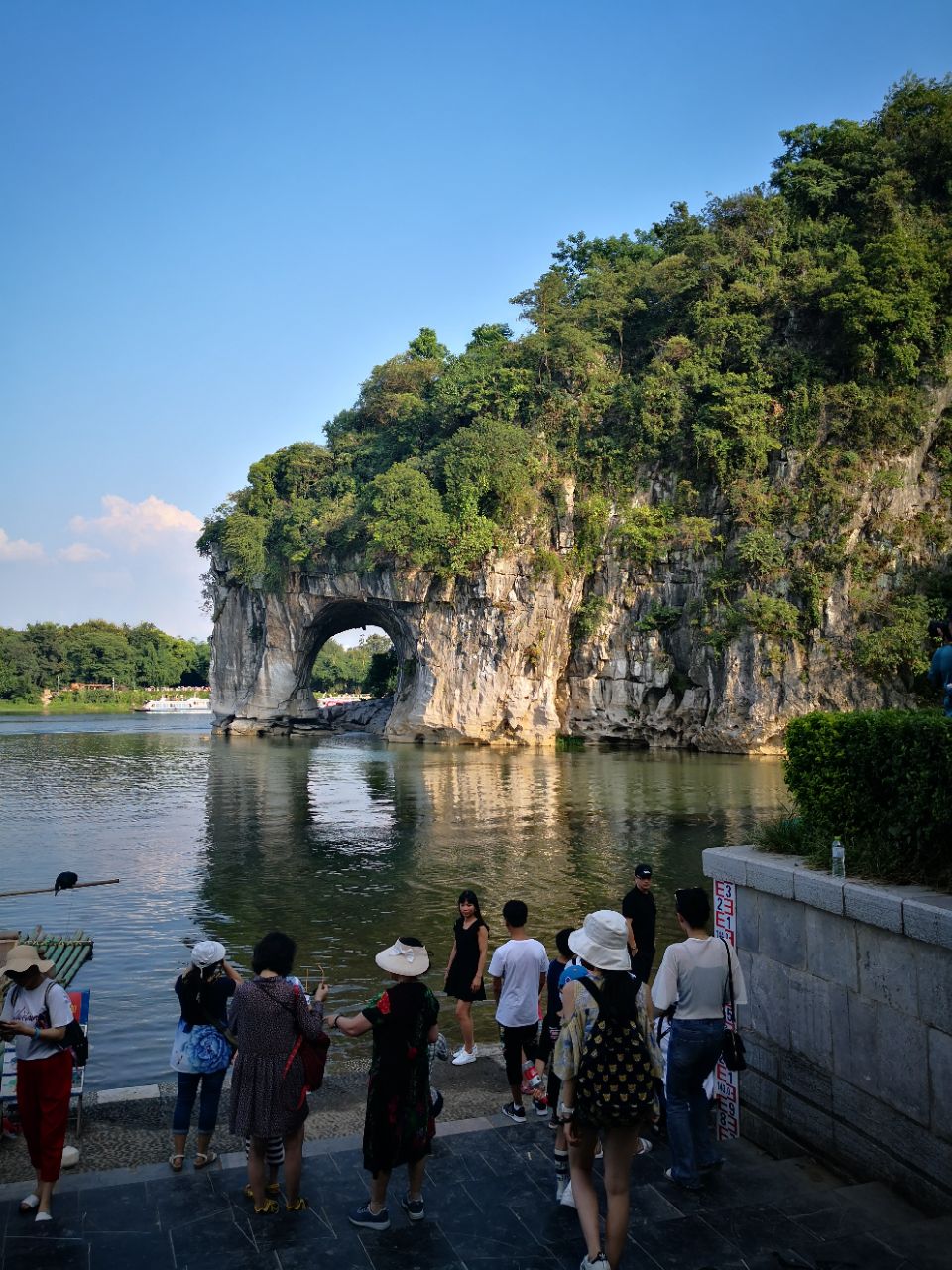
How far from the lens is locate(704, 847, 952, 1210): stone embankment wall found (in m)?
4.70

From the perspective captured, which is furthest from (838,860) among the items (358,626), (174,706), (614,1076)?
(174,706)

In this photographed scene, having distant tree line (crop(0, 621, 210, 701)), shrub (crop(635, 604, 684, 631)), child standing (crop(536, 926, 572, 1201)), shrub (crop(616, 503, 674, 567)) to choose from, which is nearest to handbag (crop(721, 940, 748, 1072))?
child standing (crop(536, 926, 572, 1201))

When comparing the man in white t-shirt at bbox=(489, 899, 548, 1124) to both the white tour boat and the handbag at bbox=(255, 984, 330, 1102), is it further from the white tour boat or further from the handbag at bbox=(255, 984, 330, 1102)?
the white tour boat

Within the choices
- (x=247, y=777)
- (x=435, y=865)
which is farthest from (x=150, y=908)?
(x=247, y=777)

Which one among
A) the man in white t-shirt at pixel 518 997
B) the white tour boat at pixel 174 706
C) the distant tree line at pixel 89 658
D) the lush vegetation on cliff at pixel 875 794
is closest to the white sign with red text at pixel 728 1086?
the lush vegetation on cliff at pixel 875 794

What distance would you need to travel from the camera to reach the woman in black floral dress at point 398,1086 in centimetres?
446

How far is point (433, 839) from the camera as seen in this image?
1912 cm

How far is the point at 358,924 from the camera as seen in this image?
491 inches

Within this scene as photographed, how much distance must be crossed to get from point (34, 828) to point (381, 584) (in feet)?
91.0

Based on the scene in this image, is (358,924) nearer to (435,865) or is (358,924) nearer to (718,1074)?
(435,865)

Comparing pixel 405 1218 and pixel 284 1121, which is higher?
pixel 284 1121

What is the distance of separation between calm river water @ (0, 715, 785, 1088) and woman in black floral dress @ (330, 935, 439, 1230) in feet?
13.1

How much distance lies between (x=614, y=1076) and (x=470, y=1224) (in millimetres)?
1194

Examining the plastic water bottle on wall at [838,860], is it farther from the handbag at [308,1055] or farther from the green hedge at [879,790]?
the handbag at [308,1055]
